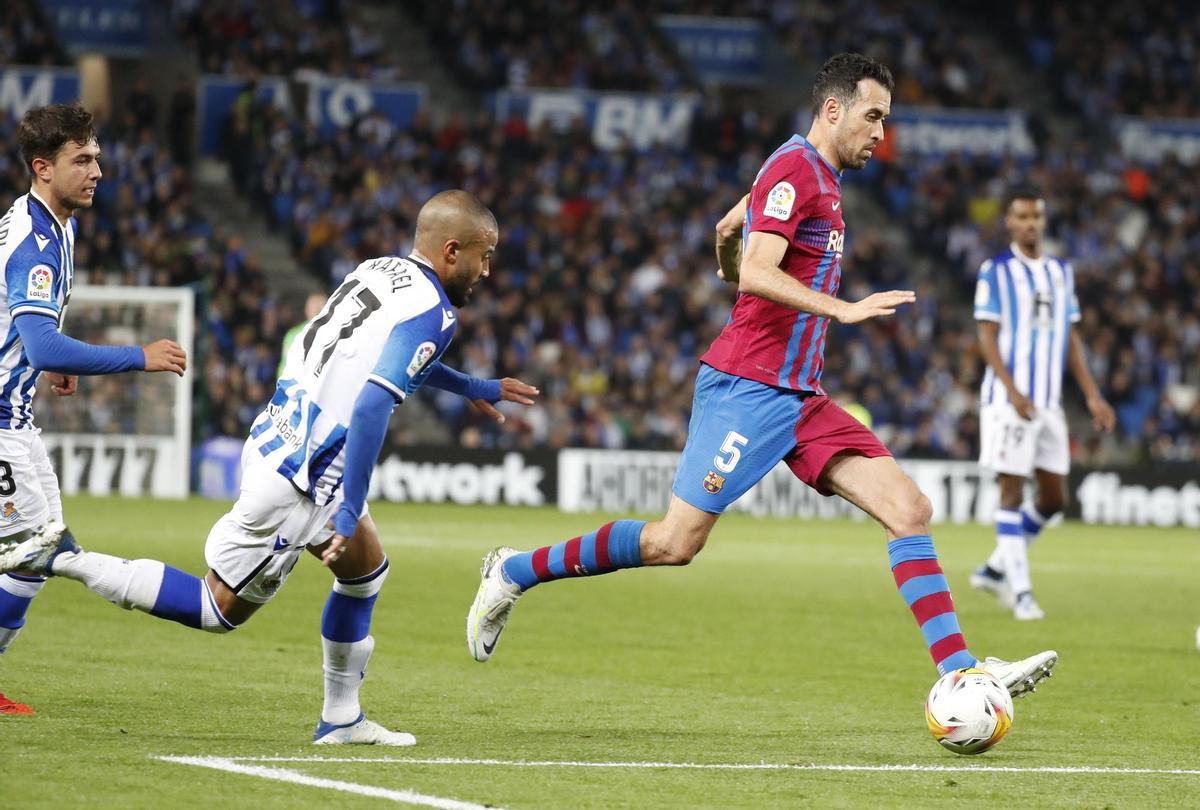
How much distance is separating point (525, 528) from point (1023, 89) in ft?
69.6

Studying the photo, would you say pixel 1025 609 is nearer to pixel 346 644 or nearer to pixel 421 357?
pixel 346 644

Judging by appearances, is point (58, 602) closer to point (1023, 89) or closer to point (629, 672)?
point (629, 672)

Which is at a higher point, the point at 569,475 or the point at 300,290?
the point at 300,290

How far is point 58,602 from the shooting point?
11578 mm

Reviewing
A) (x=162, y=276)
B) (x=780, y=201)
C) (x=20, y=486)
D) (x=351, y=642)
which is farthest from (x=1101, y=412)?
(x=162, y=276)

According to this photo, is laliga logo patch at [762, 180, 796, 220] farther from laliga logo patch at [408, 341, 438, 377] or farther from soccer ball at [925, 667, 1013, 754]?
soccer ball at [925, 667, 1013, 754]

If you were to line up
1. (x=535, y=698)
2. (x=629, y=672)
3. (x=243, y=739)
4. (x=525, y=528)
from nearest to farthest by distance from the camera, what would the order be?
1. (x=243, y=739)
2. (x=535, y=698)
3. (x=629, y=672)
4. (x=525, y=528)

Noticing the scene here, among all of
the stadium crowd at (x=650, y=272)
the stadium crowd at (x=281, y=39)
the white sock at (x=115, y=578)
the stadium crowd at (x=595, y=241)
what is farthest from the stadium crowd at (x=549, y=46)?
the white sock at (x=115, y=578)

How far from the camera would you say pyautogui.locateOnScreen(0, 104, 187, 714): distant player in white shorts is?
21.1 feet

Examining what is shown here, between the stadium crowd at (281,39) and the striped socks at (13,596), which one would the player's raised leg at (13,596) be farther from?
the stadium crowd at (281,39)

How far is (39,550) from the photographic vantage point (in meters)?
6.21

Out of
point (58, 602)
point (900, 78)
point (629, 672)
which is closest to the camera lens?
point (629, 672)

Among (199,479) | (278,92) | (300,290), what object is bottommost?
(199,479)

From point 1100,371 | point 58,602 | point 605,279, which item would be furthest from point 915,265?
point 58,602
